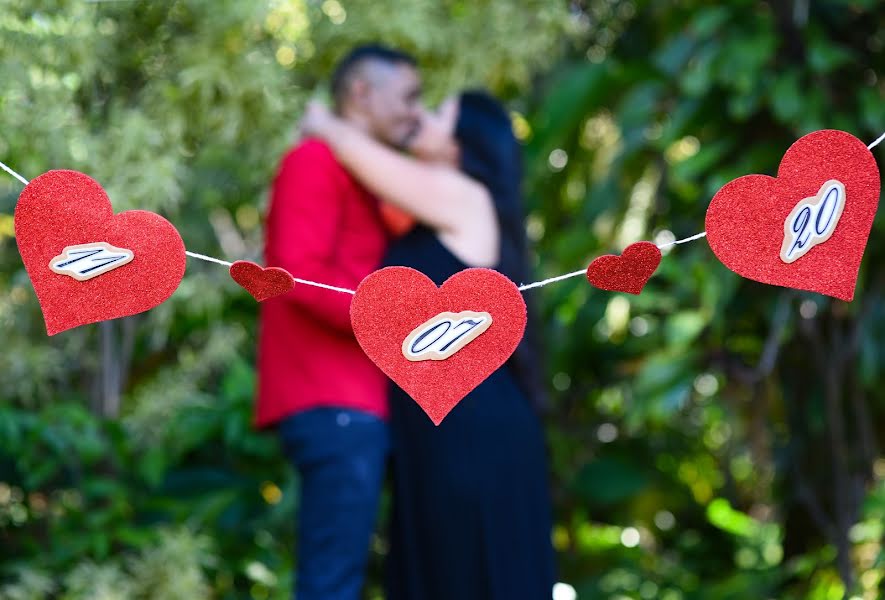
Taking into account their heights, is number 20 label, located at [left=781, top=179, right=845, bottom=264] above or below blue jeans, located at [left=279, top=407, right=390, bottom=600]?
above

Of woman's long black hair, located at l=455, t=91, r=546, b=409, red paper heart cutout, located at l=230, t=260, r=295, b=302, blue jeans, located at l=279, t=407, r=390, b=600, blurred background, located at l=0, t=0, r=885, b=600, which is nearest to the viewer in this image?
red paper heart cutout, located at l=230, t=260, r=295, b=302

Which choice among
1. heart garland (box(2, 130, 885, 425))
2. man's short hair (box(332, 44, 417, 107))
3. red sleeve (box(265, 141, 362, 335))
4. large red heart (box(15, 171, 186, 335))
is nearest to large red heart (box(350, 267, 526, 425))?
heart garland (box(2, 130, 885, 425))

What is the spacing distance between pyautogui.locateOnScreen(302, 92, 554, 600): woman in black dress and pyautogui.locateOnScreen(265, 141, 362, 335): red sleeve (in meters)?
0.04

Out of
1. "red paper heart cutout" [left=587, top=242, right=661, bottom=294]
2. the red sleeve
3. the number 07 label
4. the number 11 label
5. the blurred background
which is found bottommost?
the blurred background

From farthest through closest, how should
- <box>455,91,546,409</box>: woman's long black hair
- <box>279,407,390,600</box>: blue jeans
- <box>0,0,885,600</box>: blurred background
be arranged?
1. <box>0,0,885,600</box>: blurred background
2. <box>455,91,546,409</box>: woman's long black hair
3. <box>279,407,390,600</box>: blue jeans

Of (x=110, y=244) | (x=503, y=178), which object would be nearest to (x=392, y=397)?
(x=503, y=178)

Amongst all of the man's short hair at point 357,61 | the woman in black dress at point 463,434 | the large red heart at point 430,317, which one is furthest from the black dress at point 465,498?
the large red heart at point 430,317

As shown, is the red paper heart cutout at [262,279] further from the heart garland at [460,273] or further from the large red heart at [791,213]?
the large red heart at [791,213]

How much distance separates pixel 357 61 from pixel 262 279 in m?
0.74

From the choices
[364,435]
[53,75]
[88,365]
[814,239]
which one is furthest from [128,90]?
[814,239]

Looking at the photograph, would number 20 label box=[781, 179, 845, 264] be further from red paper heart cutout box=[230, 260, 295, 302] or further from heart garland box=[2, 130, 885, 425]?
red paper heart cutout box=[230, 260, 295, 302]

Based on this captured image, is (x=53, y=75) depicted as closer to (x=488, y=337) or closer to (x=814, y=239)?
(x=488, y=337)

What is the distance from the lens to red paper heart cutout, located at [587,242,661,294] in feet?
3.74

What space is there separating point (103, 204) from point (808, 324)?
5.57ft
